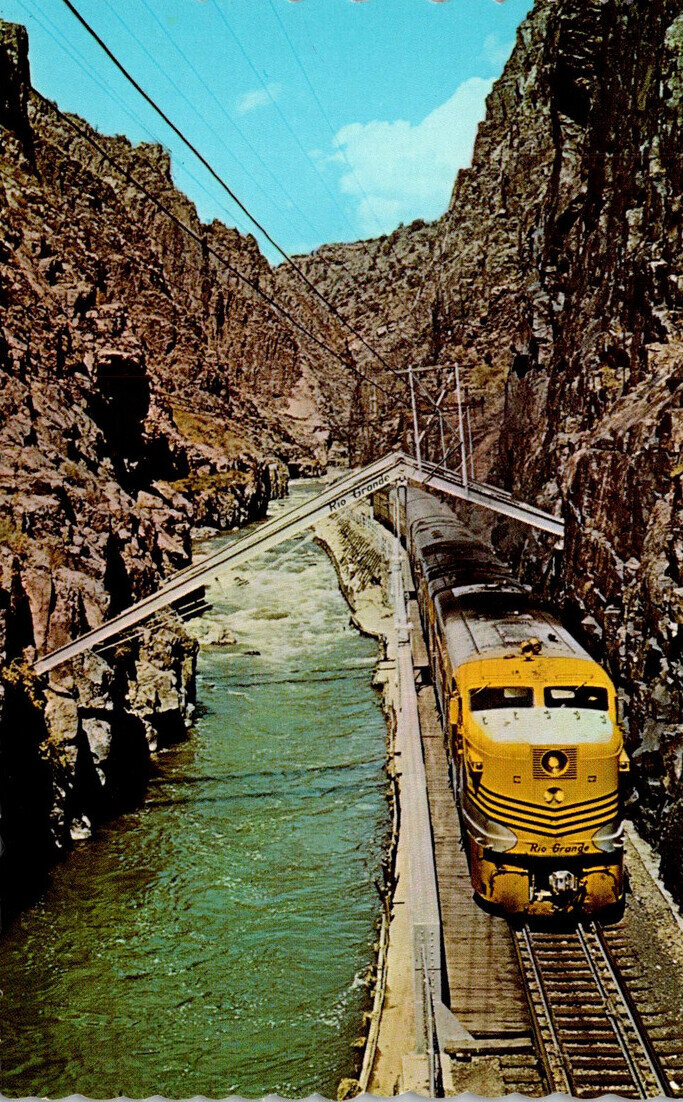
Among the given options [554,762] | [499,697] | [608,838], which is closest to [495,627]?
[499,697]

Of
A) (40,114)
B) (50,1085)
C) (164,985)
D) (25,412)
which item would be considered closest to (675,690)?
(164,985)

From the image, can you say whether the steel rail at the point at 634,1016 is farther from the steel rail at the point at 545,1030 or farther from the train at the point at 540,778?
the steel rail at the point at 545,1030

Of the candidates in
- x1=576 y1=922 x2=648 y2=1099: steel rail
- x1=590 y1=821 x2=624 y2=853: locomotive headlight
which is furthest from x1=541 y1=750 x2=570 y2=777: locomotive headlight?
x1=576 y1=922 x2=648 y2=1099: steel rail

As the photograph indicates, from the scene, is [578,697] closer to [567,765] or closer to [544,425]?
[567,765]

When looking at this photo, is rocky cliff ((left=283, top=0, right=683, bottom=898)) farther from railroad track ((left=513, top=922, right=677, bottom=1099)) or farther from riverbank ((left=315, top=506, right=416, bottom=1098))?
riverbank ((left=315, top=506, right=416, bottom=1098))

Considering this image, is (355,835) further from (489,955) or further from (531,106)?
(531,106)

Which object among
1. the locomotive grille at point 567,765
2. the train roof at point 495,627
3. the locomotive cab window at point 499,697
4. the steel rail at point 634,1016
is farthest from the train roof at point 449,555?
the steel rail at point 634,1016

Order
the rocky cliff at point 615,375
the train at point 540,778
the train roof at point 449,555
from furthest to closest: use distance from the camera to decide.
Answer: the train roof at point 449,555, the rocky cliff at point 615,375, the train at point 540,778
